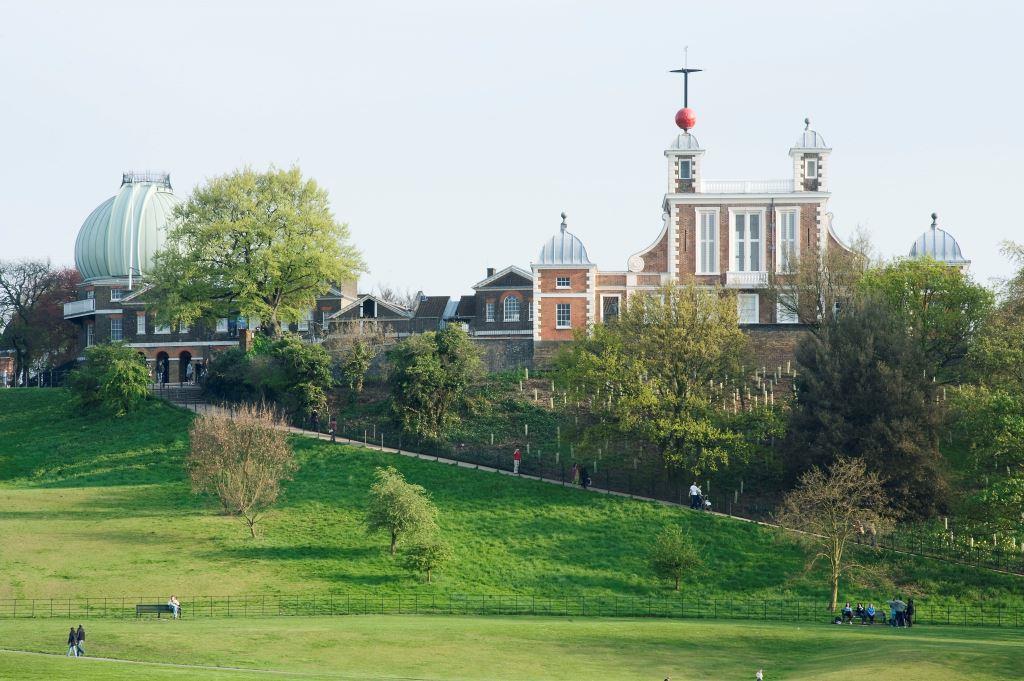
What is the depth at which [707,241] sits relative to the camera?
286ft

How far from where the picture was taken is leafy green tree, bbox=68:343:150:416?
259 feet

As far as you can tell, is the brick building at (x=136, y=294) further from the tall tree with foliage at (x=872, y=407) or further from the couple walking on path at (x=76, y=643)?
the couple walking on path at (x=76, y=643)

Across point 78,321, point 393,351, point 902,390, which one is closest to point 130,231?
point 78,321

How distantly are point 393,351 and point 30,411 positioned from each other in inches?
901

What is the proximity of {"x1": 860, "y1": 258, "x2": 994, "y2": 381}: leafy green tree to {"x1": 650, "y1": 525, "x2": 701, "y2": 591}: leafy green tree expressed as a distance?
19907mm

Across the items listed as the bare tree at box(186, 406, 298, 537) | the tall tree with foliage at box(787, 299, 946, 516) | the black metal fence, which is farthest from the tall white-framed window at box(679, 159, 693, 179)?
the black metal fence

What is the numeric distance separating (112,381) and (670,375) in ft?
103

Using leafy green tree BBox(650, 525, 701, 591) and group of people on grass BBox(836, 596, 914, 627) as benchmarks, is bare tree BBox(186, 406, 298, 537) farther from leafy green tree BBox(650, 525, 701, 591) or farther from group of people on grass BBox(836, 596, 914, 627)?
group of people on grass BBox(836, 596, 914, 627)

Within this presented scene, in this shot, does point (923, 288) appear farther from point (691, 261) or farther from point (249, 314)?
point (249, 314)

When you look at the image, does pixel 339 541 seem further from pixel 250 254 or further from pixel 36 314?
pixel 36 314

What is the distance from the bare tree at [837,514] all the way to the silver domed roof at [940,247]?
101ft

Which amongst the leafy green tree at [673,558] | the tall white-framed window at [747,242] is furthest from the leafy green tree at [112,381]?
the tall white-framed window at [747,242]

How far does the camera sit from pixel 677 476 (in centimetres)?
6838

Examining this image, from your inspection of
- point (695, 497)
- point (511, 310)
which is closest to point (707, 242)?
point (511, 310)
